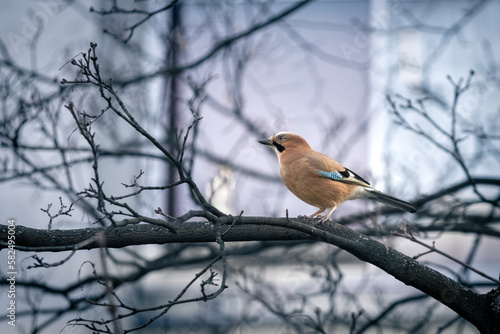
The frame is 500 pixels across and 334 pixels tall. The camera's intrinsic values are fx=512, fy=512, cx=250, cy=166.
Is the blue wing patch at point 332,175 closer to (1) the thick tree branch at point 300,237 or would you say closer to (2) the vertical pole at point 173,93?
(1) the thick tree branch at point 300,237

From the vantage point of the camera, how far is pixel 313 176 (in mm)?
2900

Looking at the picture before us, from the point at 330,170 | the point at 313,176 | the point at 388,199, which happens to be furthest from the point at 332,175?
the point at 388,199

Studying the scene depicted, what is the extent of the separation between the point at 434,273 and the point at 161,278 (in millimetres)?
5852

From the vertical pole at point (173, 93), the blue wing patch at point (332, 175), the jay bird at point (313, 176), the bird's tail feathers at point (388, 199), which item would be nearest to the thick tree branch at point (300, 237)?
the jay bird at point (313, 176)

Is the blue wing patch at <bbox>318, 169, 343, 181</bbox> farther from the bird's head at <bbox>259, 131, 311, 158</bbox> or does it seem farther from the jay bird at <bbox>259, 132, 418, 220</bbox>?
the bird's head at <bbox>259, 131, 311, 158</bbox>

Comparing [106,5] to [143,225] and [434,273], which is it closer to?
[143,225]

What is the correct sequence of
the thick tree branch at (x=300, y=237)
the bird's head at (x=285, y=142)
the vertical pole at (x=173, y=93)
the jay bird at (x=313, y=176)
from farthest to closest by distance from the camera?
1. the vertical pole at (x=173, y=93)
2. the bird's head at (x=285, y=142)
3. the jay bird at (x=313, y=176)
4. the thick tree branch at (x=300, y=237)

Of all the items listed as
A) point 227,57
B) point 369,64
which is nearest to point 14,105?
point 227,57

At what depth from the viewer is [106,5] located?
6.85m

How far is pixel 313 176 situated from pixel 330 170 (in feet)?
0.43

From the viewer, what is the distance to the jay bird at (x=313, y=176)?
2900 mm

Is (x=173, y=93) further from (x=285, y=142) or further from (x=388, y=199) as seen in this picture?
(x=388, y=199)

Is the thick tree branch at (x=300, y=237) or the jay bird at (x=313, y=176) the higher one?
the jay bird at (x=313, y=176)

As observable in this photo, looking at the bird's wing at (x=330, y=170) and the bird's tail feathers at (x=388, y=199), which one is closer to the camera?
the bird's wing at (x=330, y=170)
